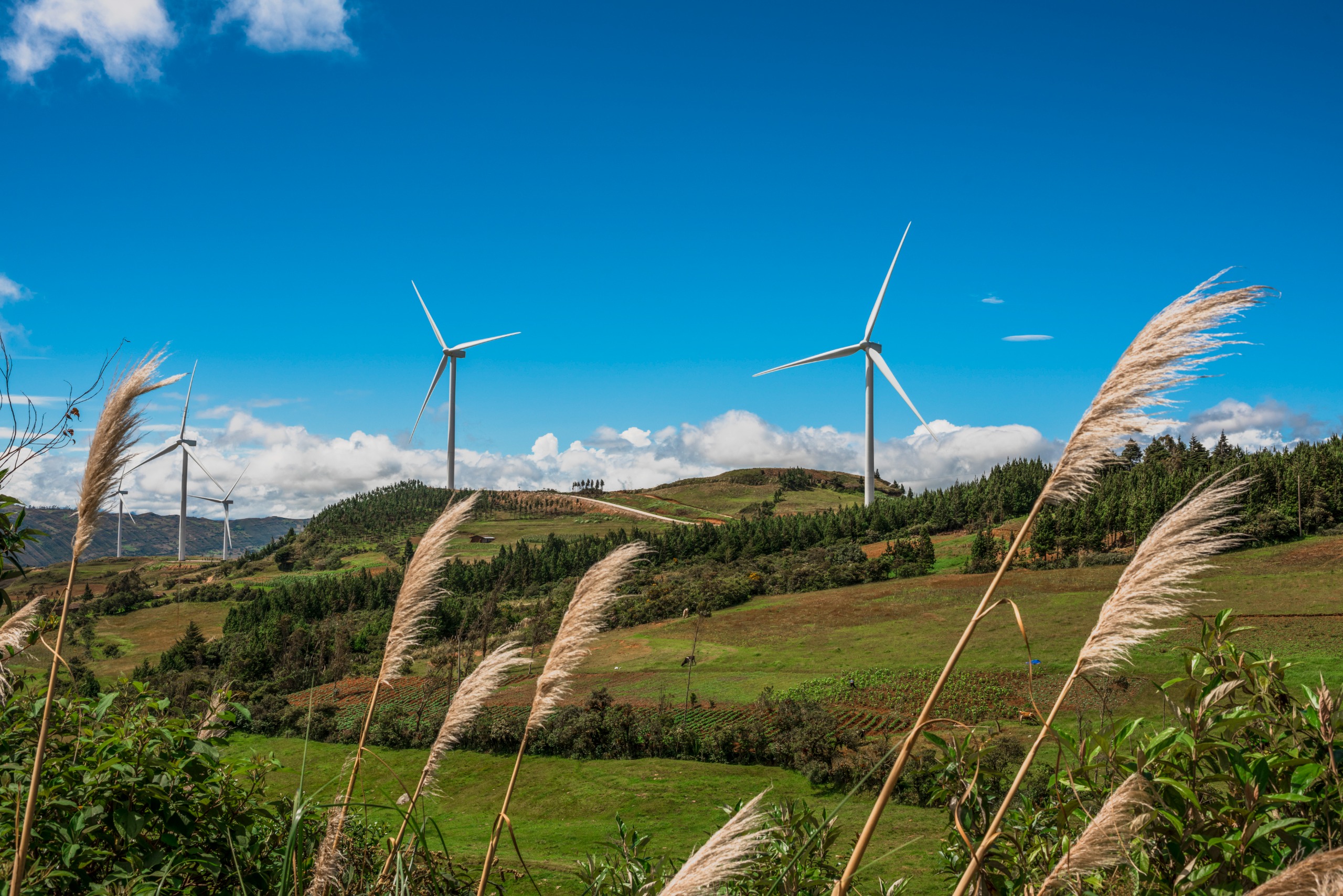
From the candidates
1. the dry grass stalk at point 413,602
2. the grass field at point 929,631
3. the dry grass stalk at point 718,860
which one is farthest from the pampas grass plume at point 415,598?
the grass field at point 929,631

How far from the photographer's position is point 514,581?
9038 cm

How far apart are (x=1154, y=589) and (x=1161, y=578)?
2.3 inches

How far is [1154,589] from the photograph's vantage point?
207 cm

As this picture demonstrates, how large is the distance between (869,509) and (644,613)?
117ft

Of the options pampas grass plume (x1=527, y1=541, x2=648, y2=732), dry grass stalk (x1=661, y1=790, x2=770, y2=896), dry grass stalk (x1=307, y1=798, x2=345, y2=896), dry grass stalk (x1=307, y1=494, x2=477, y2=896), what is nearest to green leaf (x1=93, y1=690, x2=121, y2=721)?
dry grass stalk (x1=307, y1=494, x2=477, y2=896)

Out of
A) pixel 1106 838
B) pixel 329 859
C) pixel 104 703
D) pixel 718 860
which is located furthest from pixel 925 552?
pixel 718 860

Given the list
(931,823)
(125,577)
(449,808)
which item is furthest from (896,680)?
(125,577)

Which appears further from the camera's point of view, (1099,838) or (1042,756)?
Result: (1042,756)

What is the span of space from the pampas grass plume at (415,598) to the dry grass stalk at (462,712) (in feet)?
0.90

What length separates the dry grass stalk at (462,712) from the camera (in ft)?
9.09

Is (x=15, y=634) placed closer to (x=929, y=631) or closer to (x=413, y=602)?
(x=413, y=602)

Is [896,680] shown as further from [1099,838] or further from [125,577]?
[125,577]

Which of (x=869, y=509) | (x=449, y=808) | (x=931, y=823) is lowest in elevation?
(x=449, y=808)

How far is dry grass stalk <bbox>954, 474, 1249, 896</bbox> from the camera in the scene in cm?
198
